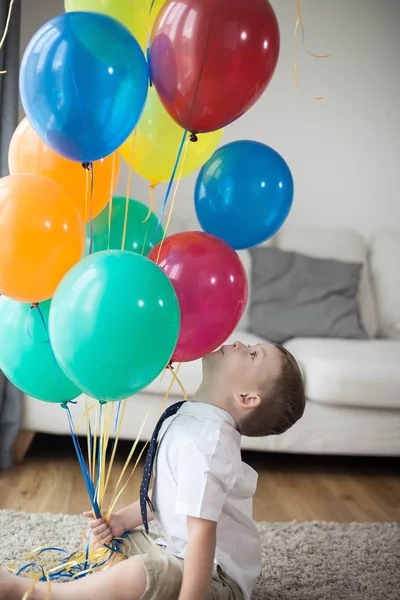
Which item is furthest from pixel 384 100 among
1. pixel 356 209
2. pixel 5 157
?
pixel 5 157

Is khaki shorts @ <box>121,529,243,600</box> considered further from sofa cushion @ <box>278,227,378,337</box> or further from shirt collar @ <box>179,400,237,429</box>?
sofa cushion @ <box>278,227,378,337</box>

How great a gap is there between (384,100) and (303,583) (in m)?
2.69

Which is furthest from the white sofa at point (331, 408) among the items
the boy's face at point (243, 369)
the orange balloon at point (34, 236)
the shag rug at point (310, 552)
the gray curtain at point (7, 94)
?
the orange balloon at point (34, 236)

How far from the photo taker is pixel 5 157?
8.44ft

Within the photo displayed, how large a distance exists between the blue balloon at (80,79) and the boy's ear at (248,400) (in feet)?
2.02

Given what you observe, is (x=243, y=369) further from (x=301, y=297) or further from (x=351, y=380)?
(x=301, y=297)

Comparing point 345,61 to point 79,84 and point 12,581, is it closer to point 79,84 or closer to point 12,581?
point 79,84

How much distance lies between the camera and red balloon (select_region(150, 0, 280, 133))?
1159mm

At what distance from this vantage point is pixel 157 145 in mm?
1467

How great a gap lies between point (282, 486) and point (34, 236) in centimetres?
168

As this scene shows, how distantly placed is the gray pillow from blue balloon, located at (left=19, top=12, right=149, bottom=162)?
1953mm

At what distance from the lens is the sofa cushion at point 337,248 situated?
3.29m

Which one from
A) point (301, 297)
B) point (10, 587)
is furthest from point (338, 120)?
point (10, 587)

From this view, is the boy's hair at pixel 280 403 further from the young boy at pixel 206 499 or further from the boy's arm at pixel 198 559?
the boy's arm at pixel 198 559
